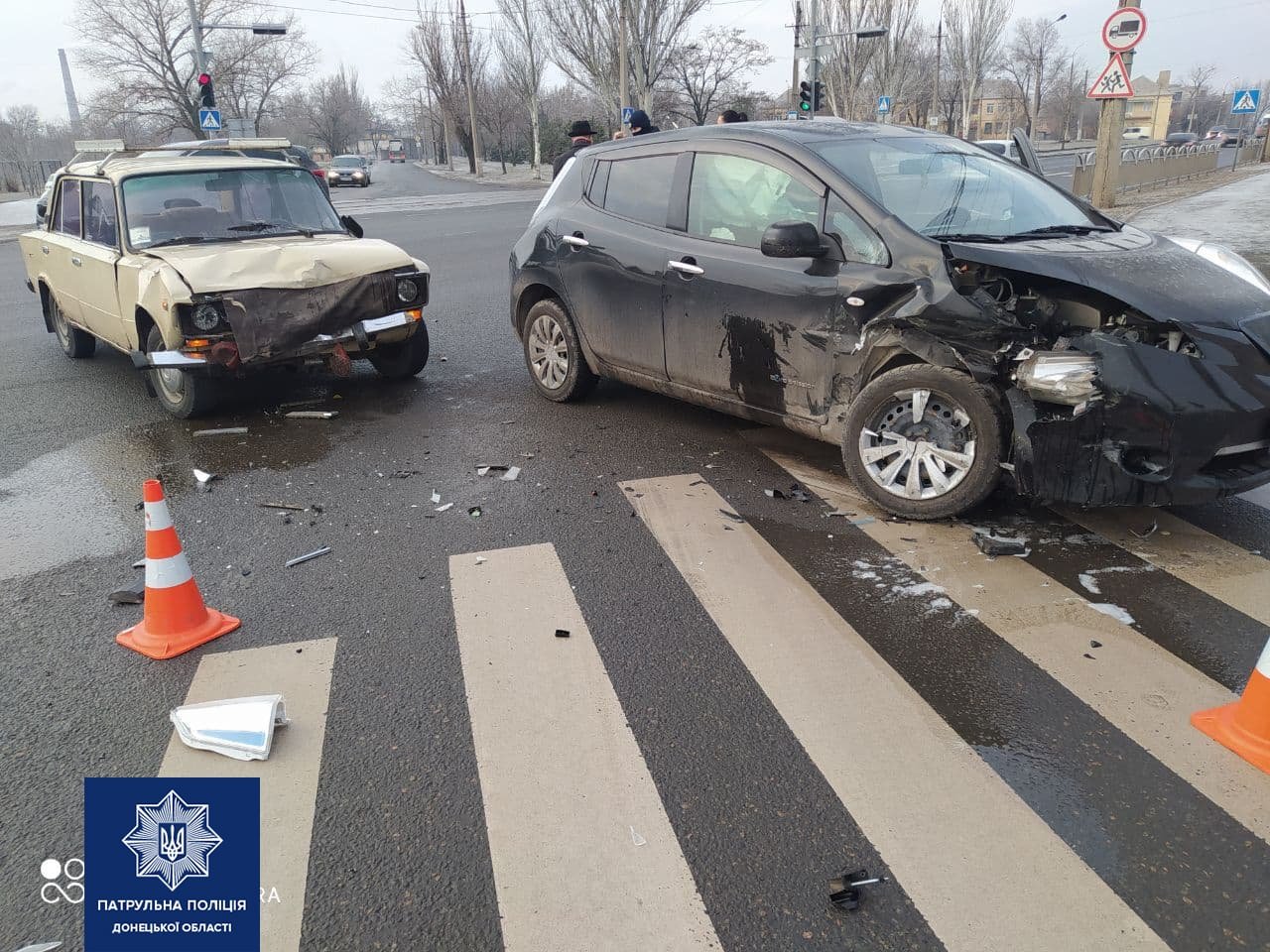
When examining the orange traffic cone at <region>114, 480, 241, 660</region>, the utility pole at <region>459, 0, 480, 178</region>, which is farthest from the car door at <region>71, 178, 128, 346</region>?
the utility pole at <region>459, 0, 480, 178</region>

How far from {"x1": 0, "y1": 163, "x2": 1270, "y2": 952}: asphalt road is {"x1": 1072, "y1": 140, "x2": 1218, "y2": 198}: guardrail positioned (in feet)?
65.3

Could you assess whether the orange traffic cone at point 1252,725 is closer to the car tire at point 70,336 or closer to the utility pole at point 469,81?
the car tire at point 70,336

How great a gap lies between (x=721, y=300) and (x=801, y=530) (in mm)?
1520

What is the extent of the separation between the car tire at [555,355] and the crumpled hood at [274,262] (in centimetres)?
111

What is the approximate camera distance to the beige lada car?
247 inches

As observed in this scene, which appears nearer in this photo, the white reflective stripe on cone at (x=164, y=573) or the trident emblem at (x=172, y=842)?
the trident emblem at (x=172, y=842)

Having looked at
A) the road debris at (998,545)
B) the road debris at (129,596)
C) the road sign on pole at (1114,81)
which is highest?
the road sign on pole at (1114,81)

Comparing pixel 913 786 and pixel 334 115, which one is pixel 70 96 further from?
pixel 913 786

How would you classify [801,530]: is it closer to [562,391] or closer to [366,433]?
[562,391]

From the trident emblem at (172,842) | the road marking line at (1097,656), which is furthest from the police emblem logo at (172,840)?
the road marking line at (1097,656)

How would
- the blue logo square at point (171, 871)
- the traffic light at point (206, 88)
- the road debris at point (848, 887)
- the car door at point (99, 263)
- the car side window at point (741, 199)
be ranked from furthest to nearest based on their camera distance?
the traffic light at point (206, 88)
the car door at point (99, 263)
the car side window at point (741, 199)
the road debris at point (848, 887)
the blue logo square at point (171, 871)

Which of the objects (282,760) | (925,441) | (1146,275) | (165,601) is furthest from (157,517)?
(1146,275)

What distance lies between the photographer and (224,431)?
661 centimetres

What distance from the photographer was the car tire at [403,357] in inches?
308
